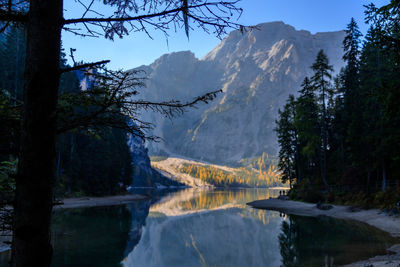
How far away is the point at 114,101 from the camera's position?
126 inches

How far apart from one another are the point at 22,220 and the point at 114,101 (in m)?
1.51

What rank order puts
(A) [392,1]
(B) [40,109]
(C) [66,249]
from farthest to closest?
(C) [66,249], (A) [392,1], (B) [40,109]

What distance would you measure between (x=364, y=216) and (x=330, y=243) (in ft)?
34.8

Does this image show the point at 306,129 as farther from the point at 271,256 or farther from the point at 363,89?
the point at 271,256

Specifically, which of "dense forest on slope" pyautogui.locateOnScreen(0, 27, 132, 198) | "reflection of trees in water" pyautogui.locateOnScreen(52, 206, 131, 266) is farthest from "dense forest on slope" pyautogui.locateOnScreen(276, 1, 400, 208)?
"dense forest on slope" pyautogui.locateOnScreen(0, 27, 132, 198)

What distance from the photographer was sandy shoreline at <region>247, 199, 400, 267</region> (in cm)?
1128

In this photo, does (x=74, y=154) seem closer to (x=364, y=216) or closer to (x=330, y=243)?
(x=330, y=243)

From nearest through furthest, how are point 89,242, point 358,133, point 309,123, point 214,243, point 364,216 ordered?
point 89,242 → point 214,243 → point 364,216 → point 358,133 → point 309,123

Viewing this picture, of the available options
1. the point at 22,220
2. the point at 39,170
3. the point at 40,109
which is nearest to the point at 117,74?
the point at 40,109

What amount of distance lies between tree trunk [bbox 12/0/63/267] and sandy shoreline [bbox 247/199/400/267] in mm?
11389

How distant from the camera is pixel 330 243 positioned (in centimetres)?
1659

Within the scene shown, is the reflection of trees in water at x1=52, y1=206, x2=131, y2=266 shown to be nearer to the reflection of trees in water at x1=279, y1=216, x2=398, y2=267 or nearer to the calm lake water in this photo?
the calm lake water

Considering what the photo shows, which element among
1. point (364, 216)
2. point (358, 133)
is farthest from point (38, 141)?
point (358, 133)

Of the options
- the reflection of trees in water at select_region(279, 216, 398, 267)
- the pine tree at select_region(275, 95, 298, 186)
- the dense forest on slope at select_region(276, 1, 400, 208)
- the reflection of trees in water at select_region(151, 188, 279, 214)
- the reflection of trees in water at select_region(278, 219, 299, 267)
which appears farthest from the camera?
the pine tree at select_region(275, 95, 298, 186)
